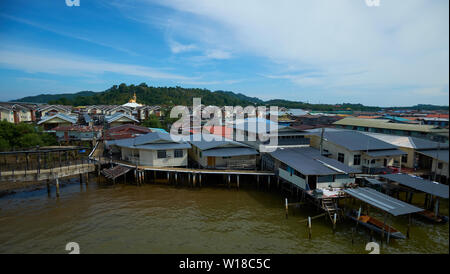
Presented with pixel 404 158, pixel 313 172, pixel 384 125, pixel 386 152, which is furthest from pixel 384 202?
pixel 384 125

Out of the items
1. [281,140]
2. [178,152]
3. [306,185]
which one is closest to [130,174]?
[178,152]

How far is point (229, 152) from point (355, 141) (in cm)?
1178

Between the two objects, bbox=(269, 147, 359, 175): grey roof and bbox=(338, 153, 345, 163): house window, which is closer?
bbox=(269, 147, 359, 175): grey roof

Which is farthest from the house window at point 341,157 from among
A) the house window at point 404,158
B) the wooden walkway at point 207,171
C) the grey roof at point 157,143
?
the grey roof at point 157,143

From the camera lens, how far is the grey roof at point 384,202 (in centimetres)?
1245

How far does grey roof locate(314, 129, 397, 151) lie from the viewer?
68.5 feet

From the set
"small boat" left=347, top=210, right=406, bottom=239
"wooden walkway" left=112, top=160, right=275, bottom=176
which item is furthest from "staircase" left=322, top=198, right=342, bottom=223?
"wooden walkway" left=112, top=160, right=275, bottom=176

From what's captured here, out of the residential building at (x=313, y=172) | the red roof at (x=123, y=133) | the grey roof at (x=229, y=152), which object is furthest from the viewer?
the red roof at (x=123, y=133)

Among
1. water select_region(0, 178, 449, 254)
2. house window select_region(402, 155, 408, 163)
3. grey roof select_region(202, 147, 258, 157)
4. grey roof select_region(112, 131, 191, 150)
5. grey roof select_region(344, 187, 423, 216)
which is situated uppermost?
grey roof select_region(112, 131, 191, 150)

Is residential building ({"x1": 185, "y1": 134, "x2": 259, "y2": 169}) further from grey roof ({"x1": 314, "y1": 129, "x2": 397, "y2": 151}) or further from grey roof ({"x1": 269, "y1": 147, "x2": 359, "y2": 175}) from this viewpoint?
grey roof ({"x1": 314, "y1": 129, "x2": 397, "y2": 151})

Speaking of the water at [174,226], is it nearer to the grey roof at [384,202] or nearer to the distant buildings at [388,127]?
the grey roof at [384,202]

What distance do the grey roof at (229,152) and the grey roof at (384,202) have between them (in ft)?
30.7

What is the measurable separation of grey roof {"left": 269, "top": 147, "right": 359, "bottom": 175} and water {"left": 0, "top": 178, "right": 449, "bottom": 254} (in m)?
2.99
